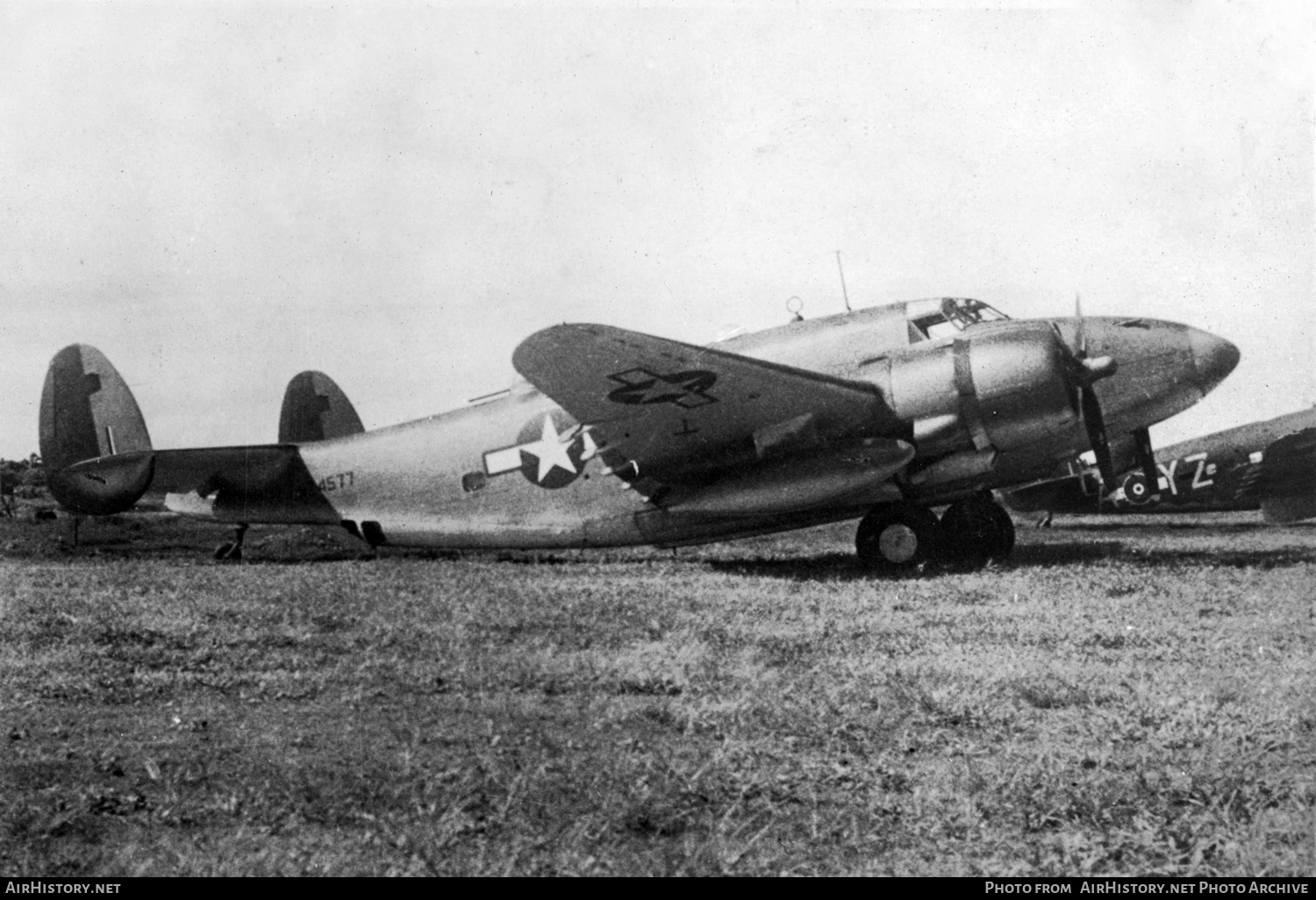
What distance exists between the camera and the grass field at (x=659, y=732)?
2.83 m

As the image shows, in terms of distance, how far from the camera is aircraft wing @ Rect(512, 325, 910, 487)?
347 inches

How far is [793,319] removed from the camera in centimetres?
1077

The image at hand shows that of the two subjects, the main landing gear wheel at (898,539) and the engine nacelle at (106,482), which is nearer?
the main landing gear wheel at (898,539)

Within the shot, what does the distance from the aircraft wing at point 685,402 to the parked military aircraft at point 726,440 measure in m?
0.02

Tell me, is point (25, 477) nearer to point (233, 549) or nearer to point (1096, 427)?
point (233, 549)

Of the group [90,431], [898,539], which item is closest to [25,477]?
[90,431]

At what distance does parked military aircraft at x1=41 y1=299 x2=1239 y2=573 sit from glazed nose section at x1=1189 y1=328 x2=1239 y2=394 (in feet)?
0.06

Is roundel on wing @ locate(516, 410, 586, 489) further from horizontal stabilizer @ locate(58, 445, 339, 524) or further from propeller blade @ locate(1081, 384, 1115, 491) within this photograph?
propeller blade @ locate(1081, 384, 1115, 491)

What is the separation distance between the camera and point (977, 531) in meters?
10.2

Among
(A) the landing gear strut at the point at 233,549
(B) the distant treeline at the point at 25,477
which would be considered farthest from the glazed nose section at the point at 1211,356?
(B) the distant treeline at the point at 25,477

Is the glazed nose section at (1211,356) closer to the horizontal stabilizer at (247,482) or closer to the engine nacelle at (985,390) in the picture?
the engine nacelle at (985,390)

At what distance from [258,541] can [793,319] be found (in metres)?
7.69

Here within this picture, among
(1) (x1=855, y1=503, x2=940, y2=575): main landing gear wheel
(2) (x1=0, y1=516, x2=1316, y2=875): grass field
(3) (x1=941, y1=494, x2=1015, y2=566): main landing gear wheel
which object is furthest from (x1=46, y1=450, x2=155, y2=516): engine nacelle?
(3) (x1=941, y1=494, x2=1015, y2=566): main landing gear wheel

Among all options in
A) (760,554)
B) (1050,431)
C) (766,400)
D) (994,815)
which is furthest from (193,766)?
(760,554)
